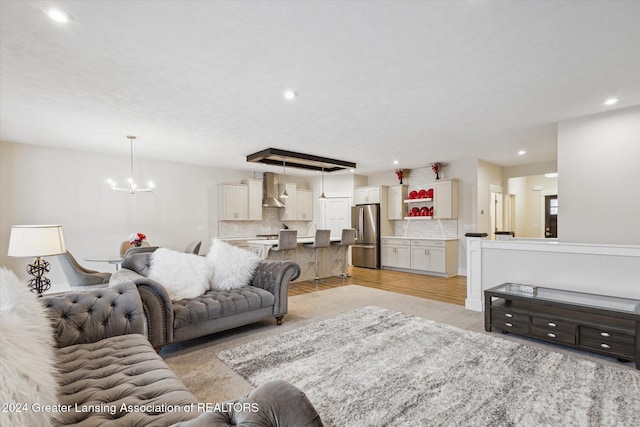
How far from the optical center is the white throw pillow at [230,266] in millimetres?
3692

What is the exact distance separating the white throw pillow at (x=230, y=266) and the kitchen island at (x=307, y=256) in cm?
206

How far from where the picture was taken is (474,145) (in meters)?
5.60

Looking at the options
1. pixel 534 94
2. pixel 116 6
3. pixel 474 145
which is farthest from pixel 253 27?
pixel 474 145

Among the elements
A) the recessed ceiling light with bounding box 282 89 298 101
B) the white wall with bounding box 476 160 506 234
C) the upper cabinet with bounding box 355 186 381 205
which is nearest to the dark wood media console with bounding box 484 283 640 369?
the recessed ceiling light with bounding box 282 89 298 101

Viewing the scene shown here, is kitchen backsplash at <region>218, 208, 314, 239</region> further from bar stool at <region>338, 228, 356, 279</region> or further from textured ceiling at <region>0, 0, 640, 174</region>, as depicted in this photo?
textured ceiling at <region>0, 0, 640, 174</region>

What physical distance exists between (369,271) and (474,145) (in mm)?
3881

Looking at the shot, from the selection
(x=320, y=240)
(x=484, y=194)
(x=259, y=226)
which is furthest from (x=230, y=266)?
(x=484, y=194)

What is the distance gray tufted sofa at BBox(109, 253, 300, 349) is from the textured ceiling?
190 cm

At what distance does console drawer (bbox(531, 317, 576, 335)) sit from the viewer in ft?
9.66

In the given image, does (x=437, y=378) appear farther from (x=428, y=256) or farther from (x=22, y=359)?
(x=428, y=256)

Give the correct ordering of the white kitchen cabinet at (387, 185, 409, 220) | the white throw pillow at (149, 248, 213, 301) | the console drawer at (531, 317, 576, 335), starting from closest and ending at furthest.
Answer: the console drawer at (531, 317, 576, 335) < the white throw pillow at (149, 248, 213, 301) < the white kitchen cabinet at (387, 185, 409, 220)

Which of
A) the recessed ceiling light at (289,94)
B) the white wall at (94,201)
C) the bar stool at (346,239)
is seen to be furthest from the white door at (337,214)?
the recessed ceiling light at (289,94)

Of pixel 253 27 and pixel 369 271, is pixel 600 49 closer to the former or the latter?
pixel 253 27

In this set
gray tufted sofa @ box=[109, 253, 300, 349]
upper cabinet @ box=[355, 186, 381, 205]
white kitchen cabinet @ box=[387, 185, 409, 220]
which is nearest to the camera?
gray tufted sofa @ box=[109, 253, 300, 349]
